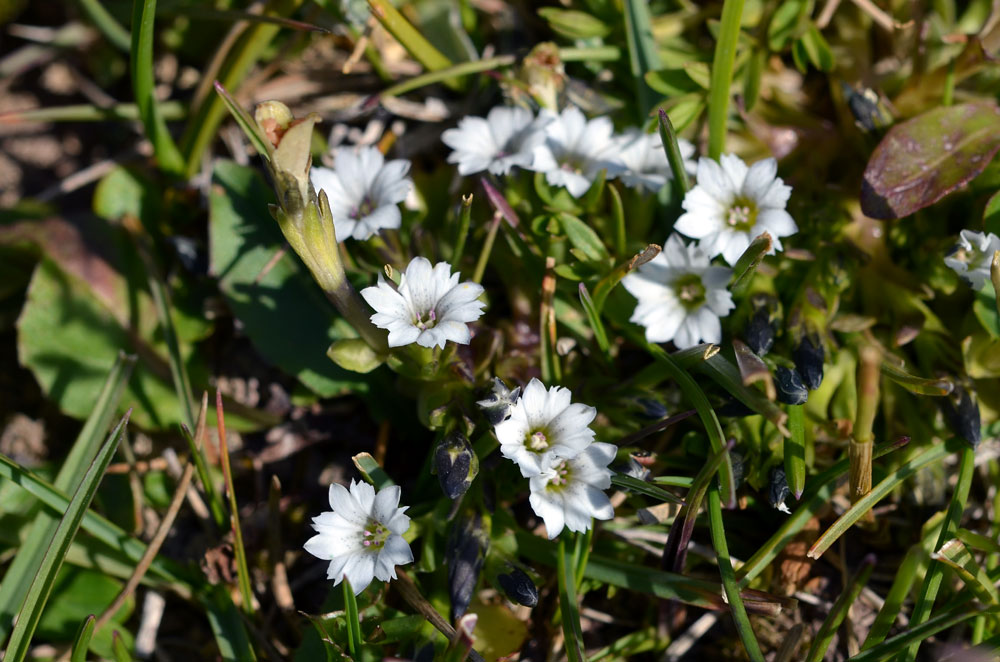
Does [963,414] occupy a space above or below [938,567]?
above

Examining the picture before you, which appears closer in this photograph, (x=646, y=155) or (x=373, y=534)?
(x=373, y=534)

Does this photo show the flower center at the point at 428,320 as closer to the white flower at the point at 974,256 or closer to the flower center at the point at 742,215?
the flower center at the point at 742,215

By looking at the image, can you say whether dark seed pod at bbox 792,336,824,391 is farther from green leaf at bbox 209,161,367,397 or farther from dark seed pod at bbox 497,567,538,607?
green leaf at bbox 209,161,367,397

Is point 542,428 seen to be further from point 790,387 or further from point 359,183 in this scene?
point 359,183

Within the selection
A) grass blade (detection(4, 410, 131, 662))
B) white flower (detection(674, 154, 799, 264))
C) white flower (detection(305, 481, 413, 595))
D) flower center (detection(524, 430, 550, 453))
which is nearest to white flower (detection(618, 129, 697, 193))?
white flower (detection(674, 154, 799, 264))

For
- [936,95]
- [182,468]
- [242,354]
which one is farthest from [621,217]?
[182,468]

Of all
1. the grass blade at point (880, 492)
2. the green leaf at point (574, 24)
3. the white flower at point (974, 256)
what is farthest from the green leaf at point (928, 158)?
the green leaf at point (574, 24)

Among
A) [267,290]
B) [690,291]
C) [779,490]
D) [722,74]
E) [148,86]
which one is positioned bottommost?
[779,490]

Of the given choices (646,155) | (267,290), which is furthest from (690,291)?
(267,290)
